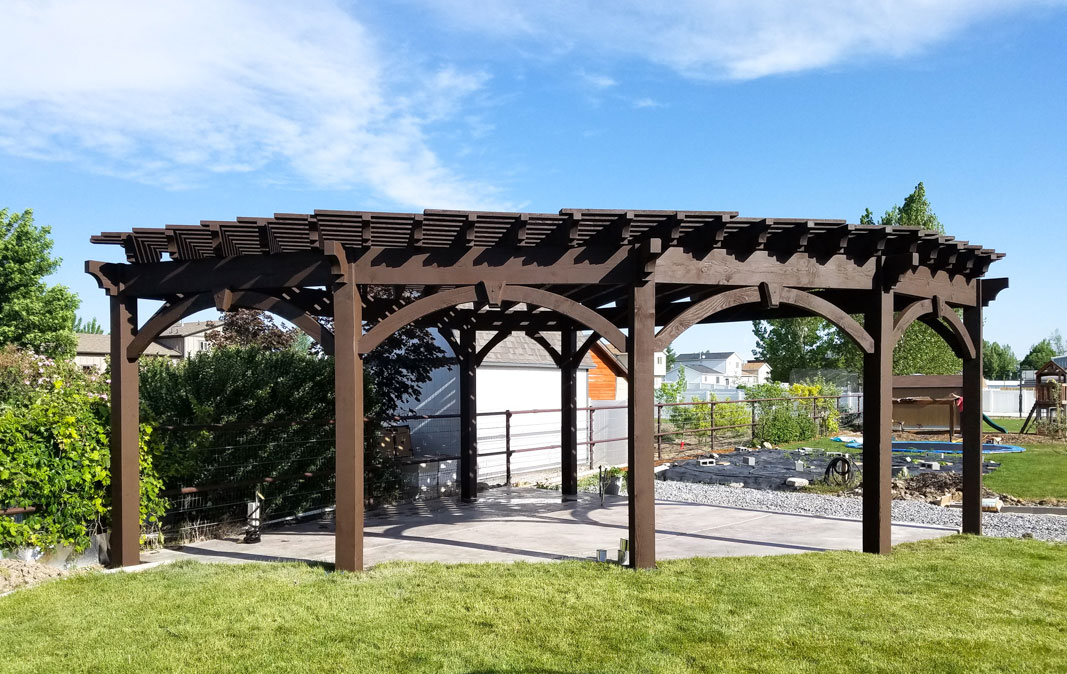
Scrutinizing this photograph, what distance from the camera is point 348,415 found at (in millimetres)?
6582

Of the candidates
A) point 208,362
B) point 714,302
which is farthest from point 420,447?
point 714,302

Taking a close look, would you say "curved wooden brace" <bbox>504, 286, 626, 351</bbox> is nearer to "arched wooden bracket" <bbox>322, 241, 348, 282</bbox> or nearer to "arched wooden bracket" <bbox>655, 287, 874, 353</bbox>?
"arched wooden bracket" <bbox>655, 287, 874, 353</bbox>

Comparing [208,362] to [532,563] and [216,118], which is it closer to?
[216,118]

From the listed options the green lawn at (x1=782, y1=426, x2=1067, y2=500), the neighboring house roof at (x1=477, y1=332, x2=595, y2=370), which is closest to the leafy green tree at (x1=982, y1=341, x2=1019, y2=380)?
the green lawn at (x1=782, y1=426, x2=1067, y2=500)

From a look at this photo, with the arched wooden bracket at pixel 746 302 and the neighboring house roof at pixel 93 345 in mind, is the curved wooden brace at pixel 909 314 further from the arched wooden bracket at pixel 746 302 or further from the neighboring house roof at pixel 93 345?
the neighboring house roof at pixel 93 345

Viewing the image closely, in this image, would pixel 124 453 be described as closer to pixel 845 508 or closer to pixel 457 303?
pixel 457 303

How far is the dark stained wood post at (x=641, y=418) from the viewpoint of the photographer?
665 centimetres

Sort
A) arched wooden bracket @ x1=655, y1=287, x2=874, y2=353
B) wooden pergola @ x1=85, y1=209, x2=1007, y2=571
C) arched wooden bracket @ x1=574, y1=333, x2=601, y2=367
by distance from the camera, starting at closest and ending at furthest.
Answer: wooden pergola @ x1=85, y1=209, x2=1007, y2=571, arched wooden bracket @ x1=655, y1=287, x2=874, y2=353, arched wooden bracket @ x1=574, y1=333, x2=601, y2=367

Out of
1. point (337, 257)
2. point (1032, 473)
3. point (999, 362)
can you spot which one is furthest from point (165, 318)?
point (999, 362)

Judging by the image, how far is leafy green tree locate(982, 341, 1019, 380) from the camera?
78625 mm

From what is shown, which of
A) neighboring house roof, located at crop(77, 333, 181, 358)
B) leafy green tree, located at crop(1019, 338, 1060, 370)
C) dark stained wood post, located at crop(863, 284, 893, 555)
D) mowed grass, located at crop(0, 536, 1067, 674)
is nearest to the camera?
mowed grass, located at crop(0, 536, 1067, 674)

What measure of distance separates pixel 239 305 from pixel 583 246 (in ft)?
11.0

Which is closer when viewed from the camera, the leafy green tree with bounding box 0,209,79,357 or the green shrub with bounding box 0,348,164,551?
the green shrub with bounding box 0,348,164,551

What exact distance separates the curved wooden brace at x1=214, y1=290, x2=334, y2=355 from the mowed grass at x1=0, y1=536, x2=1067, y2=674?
2.13 m
